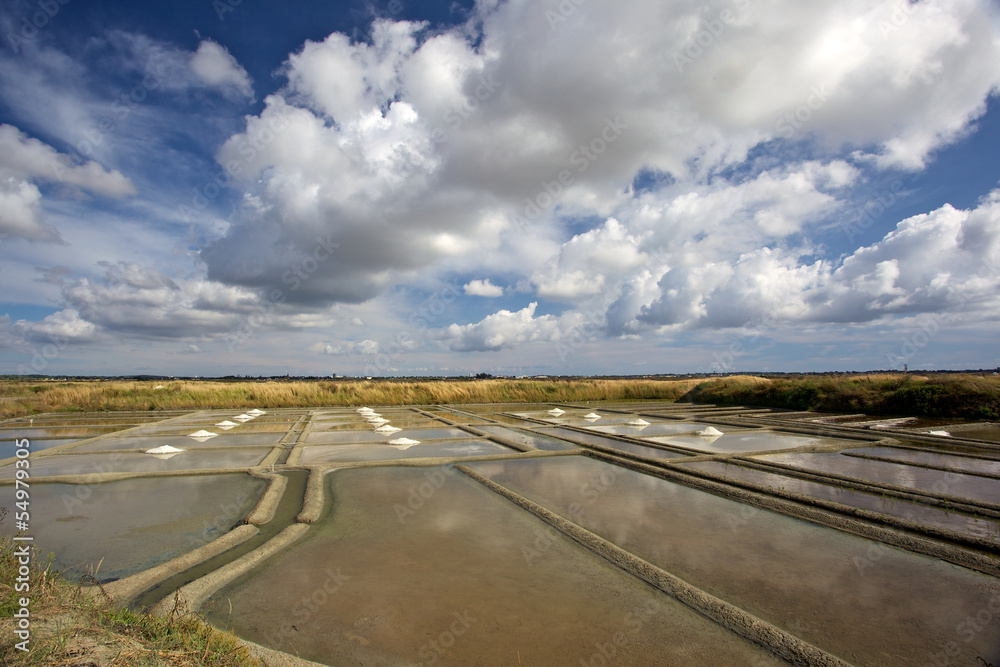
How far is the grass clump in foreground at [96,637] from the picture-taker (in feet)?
7.16

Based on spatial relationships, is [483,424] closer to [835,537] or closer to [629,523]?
[629,523]

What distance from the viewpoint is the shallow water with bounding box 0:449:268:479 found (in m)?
8.97

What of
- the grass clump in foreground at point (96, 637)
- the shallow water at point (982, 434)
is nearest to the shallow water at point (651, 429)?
the shallow water at point (982, 434)

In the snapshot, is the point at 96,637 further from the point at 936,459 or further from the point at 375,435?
the point at 936,459

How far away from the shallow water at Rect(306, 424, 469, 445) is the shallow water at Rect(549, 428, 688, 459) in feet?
10.8

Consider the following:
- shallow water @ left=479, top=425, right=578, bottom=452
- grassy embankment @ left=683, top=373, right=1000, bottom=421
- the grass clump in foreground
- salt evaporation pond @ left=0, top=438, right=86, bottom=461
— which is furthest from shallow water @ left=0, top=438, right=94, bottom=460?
grassy embankment @ left=683, top=373, right=1000, bottom=421

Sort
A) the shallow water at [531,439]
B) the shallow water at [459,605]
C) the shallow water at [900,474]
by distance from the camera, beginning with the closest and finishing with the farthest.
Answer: the shallow water at [459,605], the shallow water at [900,474], the shallow water at [531,439]

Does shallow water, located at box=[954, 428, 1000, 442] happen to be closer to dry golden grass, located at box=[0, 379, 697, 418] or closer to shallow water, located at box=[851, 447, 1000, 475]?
shallow water, located at box=[851, 447, 1000, 475]

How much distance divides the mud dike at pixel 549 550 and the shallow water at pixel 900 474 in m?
0.08

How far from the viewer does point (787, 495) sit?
6867mm

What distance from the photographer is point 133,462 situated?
31.9 ft

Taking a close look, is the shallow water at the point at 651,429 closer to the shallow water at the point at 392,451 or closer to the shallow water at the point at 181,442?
the shallow water at the point at 392,451

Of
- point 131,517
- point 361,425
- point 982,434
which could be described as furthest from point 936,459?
point 361,425

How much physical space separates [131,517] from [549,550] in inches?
221
